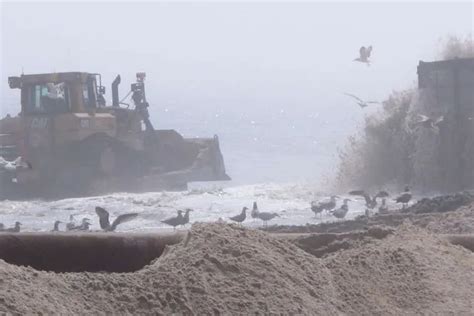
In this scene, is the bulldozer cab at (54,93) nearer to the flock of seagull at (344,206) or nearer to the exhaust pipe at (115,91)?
the exhaust pipe at (115,91)

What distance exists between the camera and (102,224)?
19906 millimetres

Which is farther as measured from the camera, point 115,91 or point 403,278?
point 115,91

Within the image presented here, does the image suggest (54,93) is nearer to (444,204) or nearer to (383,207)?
(383,207)

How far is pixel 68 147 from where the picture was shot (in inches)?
1133

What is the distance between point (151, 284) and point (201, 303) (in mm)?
273

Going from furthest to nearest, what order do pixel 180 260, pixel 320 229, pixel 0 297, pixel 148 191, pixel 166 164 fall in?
pixel 166 164, pixel 148 191, pixel 320 229, pixel 180 260, pixel 0 297

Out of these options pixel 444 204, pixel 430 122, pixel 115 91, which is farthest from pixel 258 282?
pixel 115 91

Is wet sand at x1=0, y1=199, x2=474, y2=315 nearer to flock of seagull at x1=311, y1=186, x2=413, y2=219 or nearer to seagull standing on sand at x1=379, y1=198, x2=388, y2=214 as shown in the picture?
seagull standing on sand at x1=379, y1=198, x2=388, y2=214

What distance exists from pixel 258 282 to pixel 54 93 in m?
23.7

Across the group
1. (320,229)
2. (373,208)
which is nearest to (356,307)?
(320,229)

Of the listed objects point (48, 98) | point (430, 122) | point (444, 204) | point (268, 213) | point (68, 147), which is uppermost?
point (48, 98)

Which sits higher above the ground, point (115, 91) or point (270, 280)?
point (115, 91)

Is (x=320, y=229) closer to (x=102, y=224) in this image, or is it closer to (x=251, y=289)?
(x=102, y=224)

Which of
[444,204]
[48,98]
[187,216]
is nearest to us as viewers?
[444,204]
